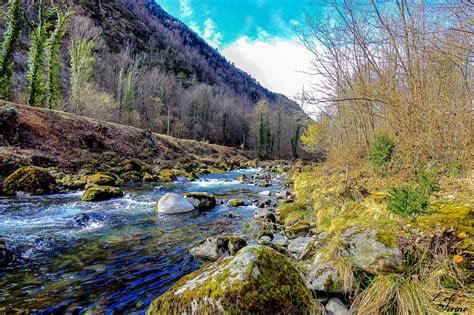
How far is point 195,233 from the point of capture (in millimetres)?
7027

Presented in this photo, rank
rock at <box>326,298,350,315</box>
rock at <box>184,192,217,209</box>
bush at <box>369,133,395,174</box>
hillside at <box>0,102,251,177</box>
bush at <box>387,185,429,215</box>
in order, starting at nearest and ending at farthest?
rock at <box>326,298,350,315</box>, bush at <box>387,185,429,215</box>, bush at <box>369,133,395,174</box>, rock at <box>184,192,217,209</box>, hillside at <box>0,102,251,177</box>

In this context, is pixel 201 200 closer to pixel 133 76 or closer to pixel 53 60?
pixel 53 60

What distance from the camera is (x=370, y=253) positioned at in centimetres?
300

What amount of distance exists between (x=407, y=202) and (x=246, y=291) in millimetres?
3002

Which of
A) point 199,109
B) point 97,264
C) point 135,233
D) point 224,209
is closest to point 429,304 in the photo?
point 97,264

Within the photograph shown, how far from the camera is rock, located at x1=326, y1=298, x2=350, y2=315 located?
2785 millimetres

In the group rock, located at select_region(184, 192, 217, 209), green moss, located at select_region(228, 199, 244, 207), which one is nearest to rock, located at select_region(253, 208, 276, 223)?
green moss, located at select_region(228, 199, 244, 207)

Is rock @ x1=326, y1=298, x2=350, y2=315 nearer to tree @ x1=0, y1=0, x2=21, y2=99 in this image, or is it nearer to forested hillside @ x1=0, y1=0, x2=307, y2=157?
forested hillside @ x1=0, y1=0, x2=307, y2=157

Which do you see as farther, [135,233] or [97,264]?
[135,233]

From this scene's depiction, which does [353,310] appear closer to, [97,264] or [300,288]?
Result: [300,288]

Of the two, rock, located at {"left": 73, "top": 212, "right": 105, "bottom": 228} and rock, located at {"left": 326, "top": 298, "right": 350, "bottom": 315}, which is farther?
rock, located at {"left": 73, "top": 212, "right": 105, "bottom": 228}

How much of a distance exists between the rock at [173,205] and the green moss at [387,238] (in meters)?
7.22

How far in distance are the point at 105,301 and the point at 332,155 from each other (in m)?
14.1

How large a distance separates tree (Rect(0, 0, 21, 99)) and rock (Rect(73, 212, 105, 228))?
1953cm
